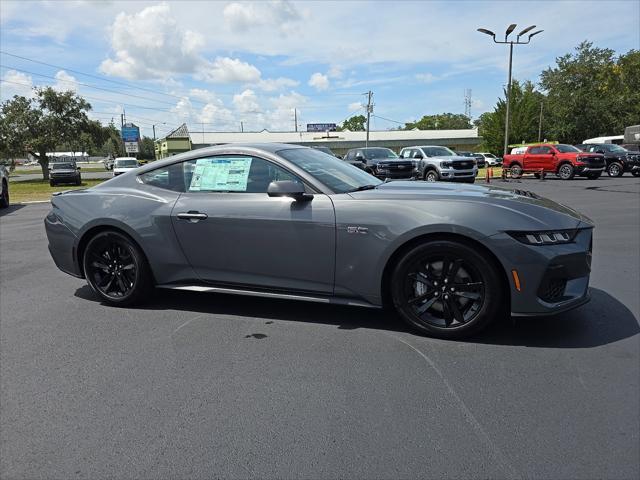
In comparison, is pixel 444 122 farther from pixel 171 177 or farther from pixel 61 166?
pixel 171 177

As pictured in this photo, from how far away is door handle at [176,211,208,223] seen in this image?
4.08m

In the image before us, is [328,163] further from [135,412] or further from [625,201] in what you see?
[625,201]

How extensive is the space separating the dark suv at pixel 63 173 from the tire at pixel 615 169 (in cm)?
3008

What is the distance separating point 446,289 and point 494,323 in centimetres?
62

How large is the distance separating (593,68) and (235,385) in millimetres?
69918

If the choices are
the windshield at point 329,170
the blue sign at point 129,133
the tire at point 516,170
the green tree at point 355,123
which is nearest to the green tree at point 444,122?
the green tree at point 355,123

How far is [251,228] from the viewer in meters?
3.93

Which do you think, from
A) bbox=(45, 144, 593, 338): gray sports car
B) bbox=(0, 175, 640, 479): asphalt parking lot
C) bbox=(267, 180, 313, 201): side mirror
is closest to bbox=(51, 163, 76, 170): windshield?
bbox=(45, 144, 593, 338): gray sports car

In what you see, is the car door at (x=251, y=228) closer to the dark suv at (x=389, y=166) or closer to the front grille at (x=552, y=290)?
the front grille at (x=552, y=290)

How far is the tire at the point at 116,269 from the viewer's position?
4.39 metres

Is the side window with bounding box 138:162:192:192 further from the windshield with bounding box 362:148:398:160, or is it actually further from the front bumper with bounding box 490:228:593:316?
the windshield with bounding box 362:148:398:160

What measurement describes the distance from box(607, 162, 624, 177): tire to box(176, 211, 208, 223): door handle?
87.6 feet

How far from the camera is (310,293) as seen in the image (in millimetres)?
3893

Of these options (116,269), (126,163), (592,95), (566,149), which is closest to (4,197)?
(116,269)
